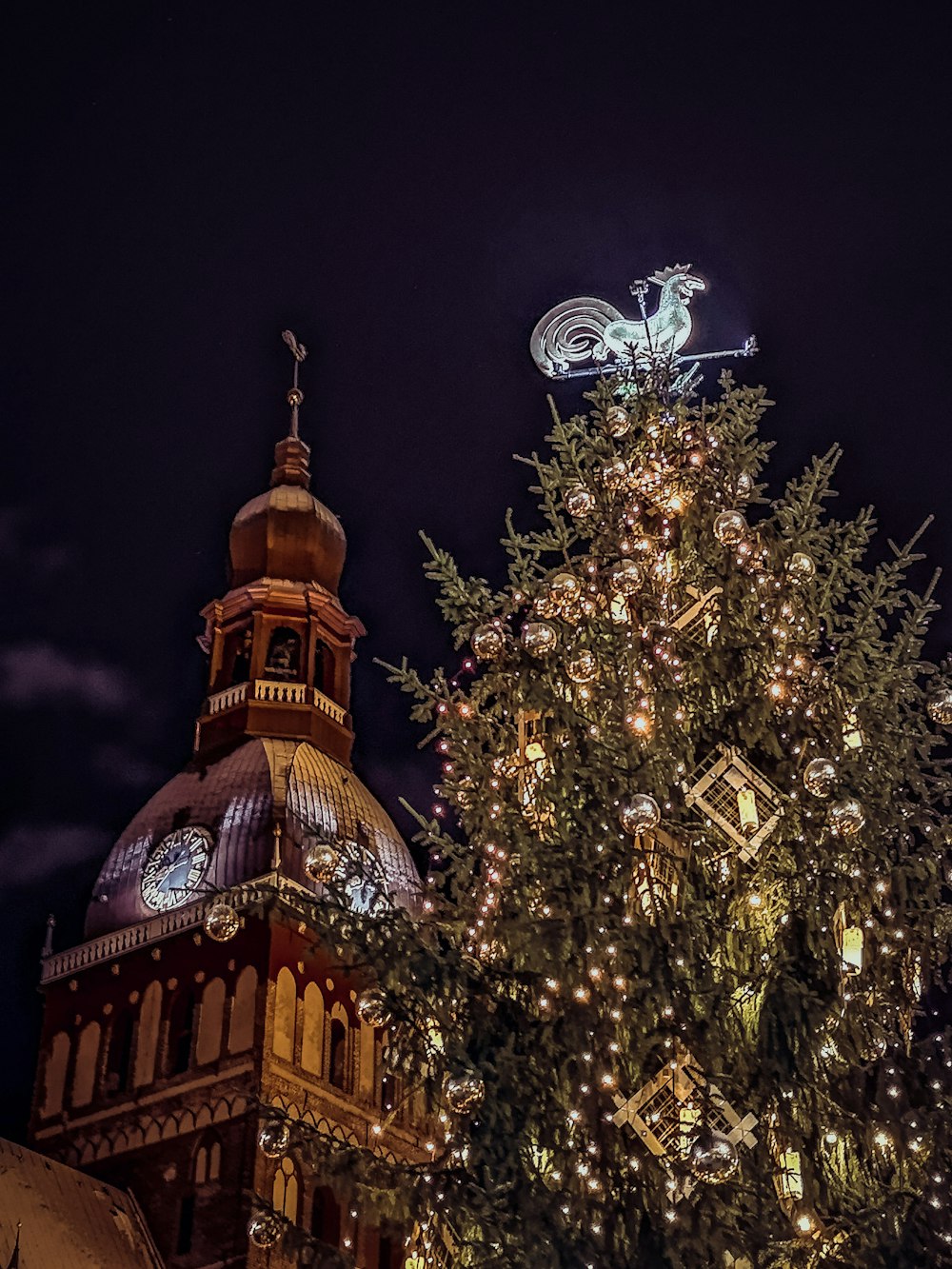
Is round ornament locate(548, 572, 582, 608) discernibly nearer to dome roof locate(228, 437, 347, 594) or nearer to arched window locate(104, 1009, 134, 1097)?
arched window locate(104, 1009, 134, 1097)

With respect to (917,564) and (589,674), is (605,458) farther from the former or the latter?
(917,564)

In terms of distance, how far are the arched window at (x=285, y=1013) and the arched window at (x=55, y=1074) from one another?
428cm

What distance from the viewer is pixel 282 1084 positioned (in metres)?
28.3

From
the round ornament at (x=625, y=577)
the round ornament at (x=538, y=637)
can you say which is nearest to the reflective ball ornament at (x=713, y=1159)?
the round ornament at (x=538, y=637)

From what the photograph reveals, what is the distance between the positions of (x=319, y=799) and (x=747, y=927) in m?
21.5

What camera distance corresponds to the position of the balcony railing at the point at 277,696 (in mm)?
34156

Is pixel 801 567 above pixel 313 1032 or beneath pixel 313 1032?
beneath

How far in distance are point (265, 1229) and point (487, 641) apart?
3.54 meters

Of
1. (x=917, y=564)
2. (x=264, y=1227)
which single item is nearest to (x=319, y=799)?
(x=917, y=564)

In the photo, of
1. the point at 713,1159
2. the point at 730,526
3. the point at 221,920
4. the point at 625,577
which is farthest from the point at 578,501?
the point at 713,1159

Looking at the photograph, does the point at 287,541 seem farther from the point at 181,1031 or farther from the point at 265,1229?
the point at 265,1229

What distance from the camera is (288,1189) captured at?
27.5 meters

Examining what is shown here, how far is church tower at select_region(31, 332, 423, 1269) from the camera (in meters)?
27.9

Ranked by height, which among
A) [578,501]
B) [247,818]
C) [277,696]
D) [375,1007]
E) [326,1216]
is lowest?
[375,1007]
